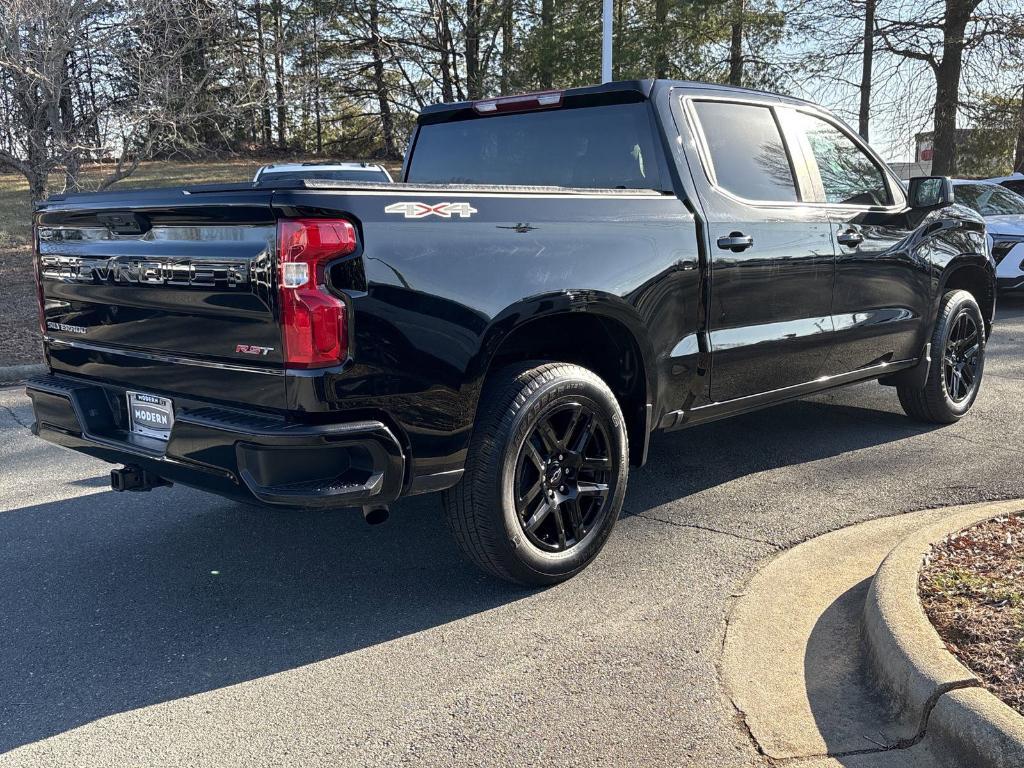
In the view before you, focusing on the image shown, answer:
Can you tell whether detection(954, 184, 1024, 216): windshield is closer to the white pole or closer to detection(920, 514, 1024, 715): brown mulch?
the white pole

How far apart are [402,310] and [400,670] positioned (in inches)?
46.7

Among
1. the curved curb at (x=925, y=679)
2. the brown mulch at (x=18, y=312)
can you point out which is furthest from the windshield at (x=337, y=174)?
the curved curb at (x=925, y=679)

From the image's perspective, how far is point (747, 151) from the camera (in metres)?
4.73

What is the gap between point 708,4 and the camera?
21.3 meters

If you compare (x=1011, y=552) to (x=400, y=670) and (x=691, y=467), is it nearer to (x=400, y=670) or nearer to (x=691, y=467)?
(x=691, y=467)

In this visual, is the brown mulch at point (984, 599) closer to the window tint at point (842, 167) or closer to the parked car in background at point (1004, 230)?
the window tint at point (842, 167)

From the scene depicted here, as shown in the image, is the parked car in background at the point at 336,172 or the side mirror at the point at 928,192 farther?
the parked car in background at the point at 336,172

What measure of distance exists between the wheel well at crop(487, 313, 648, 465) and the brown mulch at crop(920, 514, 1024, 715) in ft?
4.19

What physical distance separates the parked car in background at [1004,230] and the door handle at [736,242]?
808cm

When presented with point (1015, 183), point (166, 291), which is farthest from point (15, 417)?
point (1015, 183)

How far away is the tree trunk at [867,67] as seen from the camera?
2108 cm

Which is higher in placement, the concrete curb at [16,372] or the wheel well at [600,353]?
the wheel well at [600,353]

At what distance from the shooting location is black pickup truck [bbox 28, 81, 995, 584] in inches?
121

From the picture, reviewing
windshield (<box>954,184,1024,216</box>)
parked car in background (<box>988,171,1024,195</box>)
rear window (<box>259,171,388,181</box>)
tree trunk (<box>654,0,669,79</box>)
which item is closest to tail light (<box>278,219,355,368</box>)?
rear window (<box>259,171,388,181</box>)
